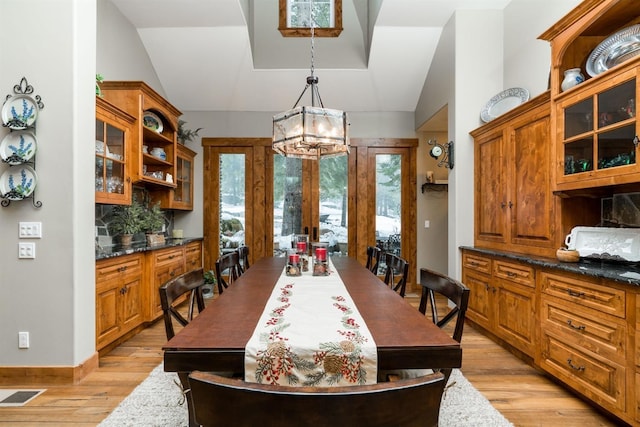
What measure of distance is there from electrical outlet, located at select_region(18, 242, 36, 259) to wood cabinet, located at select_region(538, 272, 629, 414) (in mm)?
3485

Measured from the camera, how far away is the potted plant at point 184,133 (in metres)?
5.05

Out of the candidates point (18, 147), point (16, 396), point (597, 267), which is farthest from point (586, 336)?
point (18, 147)

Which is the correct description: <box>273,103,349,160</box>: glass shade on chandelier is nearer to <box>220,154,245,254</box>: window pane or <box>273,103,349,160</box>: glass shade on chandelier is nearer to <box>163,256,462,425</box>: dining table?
<box>163,256,462,425</box>: dining table

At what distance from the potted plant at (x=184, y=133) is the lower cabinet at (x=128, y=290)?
71.5 inches

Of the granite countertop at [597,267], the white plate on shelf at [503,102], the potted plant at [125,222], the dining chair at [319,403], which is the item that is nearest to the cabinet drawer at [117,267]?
the potted plant at [125,222]

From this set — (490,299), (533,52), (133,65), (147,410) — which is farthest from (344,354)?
(133,65)

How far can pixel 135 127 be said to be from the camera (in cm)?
351

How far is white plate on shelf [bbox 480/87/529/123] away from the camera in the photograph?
3.44 metres

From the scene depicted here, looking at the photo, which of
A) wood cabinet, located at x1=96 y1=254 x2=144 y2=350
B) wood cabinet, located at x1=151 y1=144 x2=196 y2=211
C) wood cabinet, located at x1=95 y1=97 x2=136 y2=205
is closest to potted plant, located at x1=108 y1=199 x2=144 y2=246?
wood cabinet, located at x1=95 y1=97 x2=136 y2=205

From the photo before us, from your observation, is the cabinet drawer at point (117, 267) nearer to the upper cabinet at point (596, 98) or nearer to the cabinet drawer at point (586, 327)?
the cabinet drawer at point (586, 327)

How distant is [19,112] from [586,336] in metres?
3.83

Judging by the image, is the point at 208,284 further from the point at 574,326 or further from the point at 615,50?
the point at 615,50

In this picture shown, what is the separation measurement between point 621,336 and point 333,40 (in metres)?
4.40

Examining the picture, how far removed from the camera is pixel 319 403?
65 centimetres
